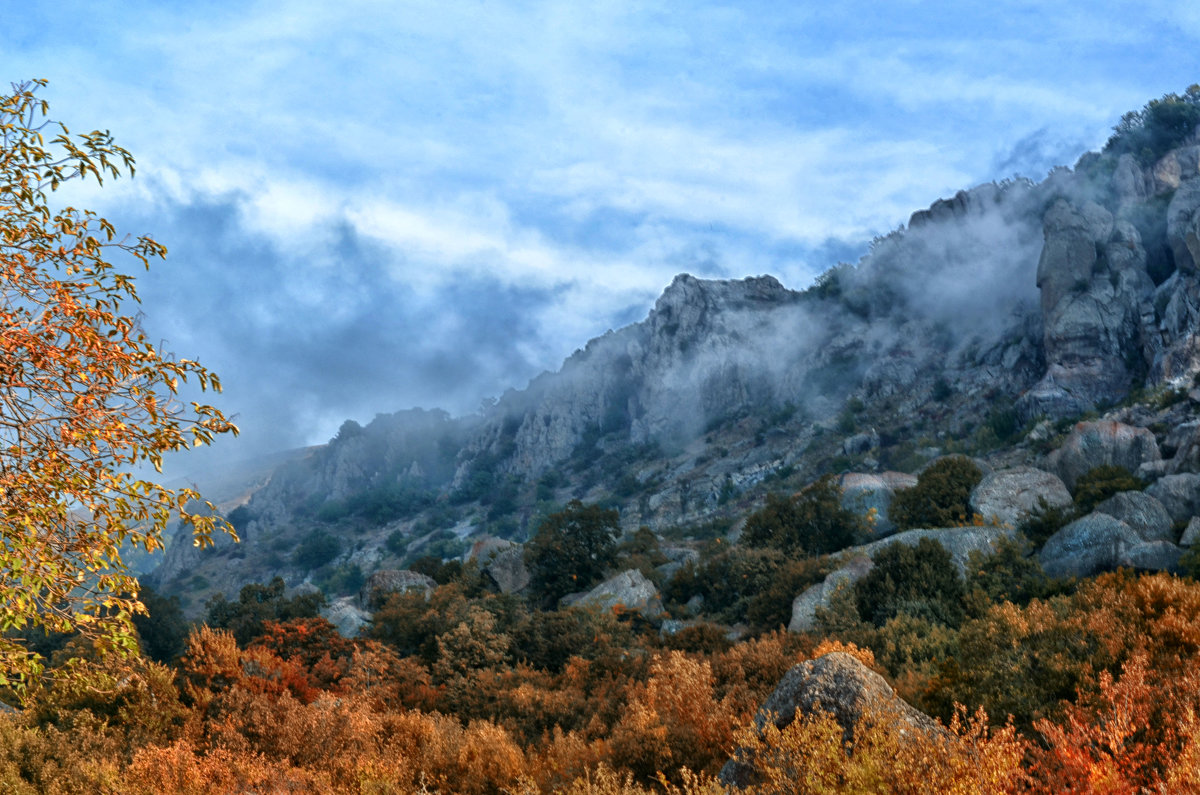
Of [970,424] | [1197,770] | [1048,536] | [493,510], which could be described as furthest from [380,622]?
[493,510]

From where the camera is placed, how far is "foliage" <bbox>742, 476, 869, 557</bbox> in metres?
26.7

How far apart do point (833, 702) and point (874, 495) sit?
22854 millimetres

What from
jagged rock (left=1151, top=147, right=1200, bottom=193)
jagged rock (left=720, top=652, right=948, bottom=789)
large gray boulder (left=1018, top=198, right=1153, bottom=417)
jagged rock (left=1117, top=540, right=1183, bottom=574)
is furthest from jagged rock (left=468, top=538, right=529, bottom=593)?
jagged rock (left=1151, top=147, right=1200, bottom=193)

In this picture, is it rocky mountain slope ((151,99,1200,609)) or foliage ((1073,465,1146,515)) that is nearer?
foliage ((1073,465,1146,515))

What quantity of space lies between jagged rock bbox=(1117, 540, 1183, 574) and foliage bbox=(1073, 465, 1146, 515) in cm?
416

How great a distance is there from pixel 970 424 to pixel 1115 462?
3790 cm

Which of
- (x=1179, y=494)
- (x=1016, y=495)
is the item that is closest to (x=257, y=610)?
(x=1016, y=495)

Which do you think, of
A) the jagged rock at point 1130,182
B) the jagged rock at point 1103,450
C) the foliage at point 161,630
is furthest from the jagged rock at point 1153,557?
the jagged rock at point 1130,182

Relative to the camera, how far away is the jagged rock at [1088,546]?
17.1 meters

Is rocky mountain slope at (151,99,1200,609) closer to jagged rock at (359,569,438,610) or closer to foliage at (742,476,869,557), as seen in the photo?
foliage at (742,476,869,557)

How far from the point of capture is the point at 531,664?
18312 millimetres

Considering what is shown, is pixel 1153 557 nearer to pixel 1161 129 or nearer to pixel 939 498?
pixel 939 498

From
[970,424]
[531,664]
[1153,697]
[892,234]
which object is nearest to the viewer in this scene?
[1153,697]

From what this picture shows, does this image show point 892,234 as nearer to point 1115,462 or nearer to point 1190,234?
point 1190,234
